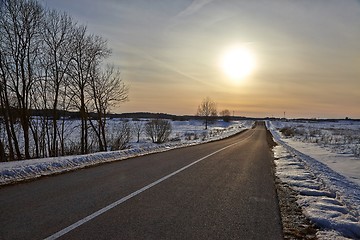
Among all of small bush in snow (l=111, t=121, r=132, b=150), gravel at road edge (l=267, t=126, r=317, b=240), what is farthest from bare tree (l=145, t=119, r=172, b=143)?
gravel at road edge (l=267, t=126, r=317, b=240)

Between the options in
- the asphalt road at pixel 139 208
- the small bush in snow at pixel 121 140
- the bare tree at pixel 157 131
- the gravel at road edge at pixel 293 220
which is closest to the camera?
the asphalt road at pixel 139 208

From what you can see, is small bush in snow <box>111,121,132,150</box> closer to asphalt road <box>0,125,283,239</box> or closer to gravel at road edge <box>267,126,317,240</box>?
asphalt road <box>0,125,283,239</box>

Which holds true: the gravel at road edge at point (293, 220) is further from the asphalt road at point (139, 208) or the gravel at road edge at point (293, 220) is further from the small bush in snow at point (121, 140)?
the small bush in snow at point (121, 140)

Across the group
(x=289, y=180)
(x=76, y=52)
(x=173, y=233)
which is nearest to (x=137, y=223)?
(x=173, y=233)

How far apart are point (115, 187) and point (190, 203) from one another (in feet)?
7.57

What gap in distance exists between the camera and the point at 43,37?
2050 centimetres

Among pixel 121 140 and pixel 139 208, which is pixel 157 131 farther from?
pixel 139 208

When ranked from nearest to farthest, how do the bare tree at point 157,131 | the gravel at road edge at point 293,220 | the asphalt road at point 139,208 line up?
the asphalt road at point 139,208 < the gravel at road edge at point 293,220 < the bare tree at point 157,131

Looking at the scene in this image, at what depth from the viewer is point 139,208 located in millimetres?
5805

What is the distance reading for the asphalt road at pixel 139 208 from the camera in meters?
4.55

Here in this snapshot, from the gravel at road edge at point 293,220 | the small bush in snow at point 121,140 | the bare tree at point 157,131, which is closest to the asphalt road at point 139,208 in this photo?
the gravel at road edge at point 293,220

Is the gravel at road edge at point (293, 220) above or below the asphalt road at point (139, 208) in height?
below

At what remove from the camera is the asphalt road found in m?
4.55

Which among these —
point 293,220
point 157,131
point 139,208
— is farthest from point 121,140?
point 293,220
